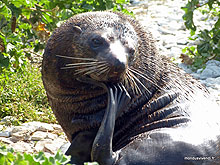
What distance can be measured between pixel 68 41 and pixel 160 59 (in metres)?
0.90

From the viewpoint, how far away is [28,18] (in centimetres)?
648

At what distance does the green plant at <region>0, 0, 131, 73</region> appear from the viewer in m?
5.84

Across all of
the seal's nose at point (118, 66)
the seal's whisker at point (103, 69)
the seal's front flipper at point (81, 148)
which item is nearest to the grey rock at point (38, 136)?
the seal's front flipper at point (81, 148)

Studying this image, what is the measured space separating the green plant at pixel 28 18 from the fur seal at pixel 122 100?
1.22m

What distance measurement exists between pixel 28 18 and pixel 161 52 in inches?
81.2

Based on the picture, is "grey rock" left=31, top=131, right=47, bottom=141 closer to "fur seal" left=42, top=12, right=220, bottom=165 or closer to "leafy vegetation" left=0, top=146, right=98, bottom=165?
"fur seal" left=42, top=12, right=220, bottom=165

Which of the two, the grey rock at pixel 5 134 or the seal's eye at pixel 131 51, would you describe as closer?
the seal's eye at pixel 131 51

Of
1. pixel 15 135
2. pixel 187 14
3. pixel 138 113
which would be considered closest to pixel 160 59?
pixel 138 113

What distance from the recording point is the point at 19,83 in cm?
745

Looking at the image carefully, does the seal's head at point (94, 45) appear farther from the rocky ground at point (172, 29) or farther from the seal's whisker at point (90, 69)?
the rocky ground at point (172, 29)

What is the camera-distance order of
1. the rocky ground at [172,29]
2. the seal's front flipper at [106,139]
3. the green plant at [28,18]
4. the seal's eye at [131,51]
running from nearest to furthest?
1. the seal's front flipper at [106,139]
2. the seal's eye at [131,51]
3. the green plant at [28,18]
4. the rocky ground at [172,29]

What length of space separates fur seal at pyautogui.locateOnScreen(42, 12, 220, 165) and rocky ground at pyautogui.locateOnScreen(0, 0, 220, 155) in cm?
90

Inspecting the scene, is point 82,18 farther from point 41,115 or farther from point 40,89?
point 40,89

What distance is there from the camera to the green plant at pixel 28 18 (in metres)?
5.84
